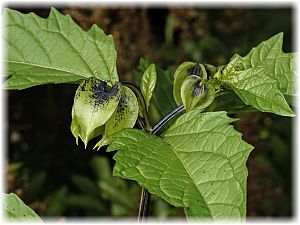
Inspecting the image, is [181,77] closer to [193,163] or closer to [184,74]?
[184,74]

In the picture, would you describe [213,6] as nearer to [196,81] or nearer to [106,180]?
[106,180]

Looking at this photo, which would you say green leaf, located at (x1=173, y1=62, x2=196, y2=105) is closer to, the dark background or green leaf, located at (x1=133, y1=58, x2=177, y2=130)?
green leaf, located at (x1=133, y1=58, x2=177, y2=130)

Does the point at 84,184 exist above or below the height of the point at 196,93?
below

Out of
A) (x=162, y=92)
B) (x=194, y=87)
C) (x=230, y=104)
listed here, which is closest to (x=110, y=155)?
(x=162, y=92)

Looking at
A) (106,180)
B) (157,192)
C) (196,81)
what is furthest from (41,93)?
(157,192)

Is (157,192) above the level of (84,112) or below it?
below

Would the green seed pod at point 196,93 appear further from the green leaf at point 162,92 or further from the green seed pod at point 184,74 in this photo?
the green leaf at point 162,92
